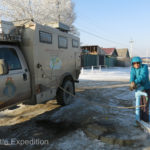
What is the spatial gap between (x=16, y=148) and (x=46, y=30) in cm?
341

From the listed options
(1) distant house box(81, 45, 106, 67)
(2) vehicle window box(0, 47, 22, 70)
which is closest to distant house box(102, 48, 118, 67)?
(1) distant house box(81, 45, 106, 67)

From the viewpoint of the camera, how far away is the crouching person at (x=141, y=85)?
3746 millimetres

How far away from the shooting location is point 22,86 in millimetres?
4172

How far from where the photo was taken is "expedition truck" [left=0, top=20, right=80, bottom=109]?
Answer: 3.82 m

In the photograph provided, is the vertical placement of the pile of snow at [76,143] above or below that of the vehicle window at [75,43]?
below

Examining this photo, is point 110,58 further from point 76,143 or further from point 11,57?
point 76,143

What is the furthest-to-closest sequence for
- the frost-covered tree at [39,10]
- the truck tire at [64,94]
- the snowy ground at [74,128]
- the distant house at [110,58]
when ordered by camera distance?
the distant house at [110,58] < the frost-covered tree at [39,10] < the truck tire at [64,94] < the snowy ground at [74,128]

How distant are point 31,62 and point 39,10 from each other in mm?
22924

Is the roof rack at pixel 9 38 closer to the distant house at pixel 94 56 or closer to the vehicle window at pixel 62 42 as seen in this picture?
the vehicle window at pixel 62 42

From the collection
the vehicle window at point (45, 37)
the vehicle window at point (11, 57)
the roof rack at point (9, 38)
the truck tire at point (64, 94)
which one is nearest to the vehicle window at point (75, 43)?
the truck tire at point (64, 94)

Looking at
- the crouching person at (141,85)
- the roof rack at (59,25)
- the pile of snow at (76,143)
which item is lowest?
the pile of snow at (76,143)

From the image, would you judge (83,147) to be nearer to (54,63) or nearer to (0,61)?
(0,61)

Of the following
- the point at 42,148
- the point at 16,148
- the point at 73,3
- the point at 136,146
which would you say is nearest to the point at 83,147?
the point at 42,148

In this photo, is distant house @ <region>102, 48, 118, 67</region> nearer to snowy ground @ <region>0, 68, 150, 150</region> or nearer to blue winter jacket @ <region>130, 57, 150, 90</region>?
snowy ground @ <region>0, 68, 150, 150</region>
